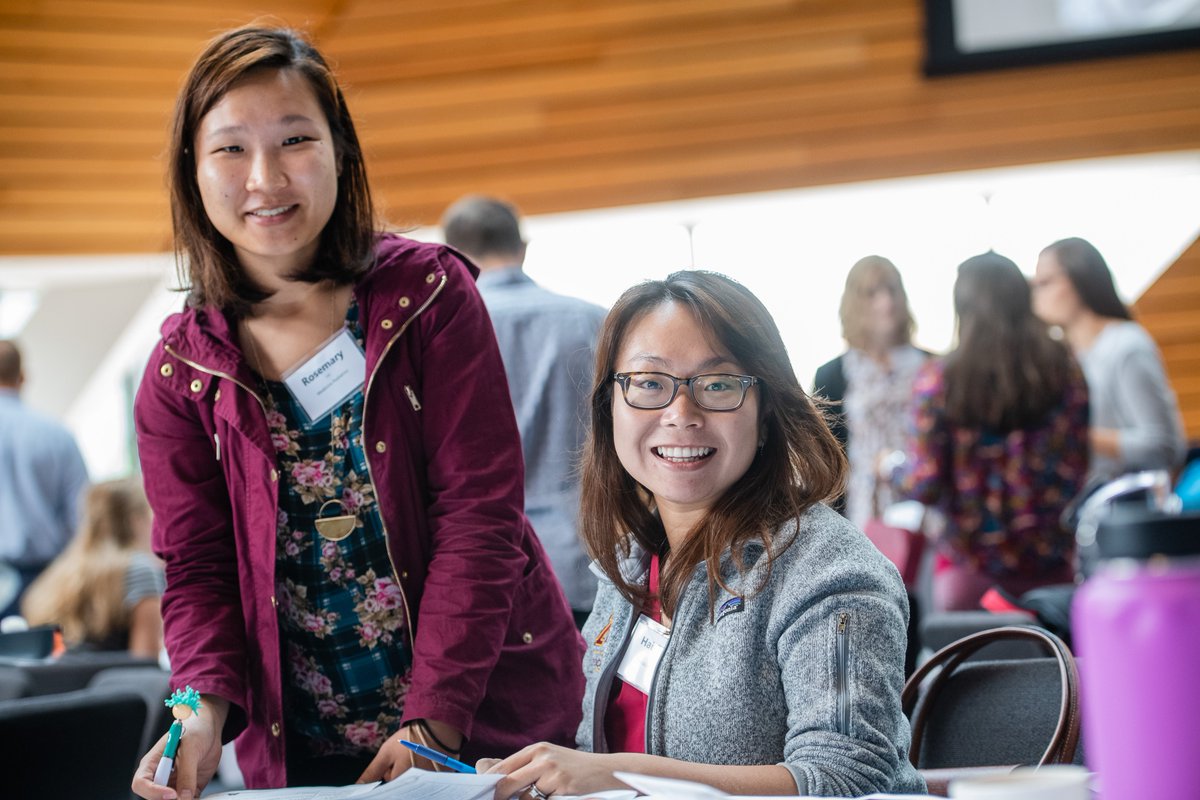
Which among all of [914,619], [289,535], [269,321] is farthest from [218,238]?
[914,619]

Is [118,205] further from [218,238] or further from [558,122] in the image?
[218,238]

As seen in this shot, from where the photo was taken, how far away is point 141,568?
427 cm

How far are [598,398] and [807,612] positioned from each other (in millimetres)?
458

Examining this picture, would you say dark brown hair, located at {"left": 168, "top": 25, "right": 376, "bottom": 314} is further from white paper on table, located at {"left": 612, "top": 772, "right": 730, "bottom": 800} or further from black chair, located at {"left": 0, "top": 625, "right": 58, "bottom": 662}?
black chair, located at {"left": 0, "top": 625, "right": 58, "bottom": 662}

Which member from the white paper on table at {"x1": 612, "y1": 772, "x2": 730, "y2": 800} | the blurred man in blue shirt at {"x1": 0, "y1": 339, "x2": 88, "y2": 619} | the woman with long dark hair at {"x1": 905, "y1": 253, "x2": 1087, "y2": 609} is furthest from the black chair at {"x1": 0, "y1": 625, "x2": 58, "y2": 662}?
the blurred man in blue shirt at {"x1": 0, "y1": 339, "x2": 88, "y2": 619}

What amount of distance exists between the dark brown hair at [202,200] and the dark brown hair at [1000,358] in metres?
1.70

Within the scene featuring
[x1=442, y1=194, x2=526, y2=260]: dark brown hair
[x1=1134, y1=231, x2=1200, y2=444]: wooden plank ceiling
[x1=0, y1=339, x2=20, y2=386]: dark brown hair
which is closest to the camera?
[x1=442, y1=194, x2=526, y2=260]: dark brown hair

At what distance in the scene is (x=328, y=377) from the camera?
1.64m

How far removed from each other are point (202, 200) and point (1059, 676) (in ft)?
4.02

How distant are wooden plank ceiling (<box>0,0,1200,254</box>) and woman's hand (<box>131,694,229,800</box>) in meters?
5.40

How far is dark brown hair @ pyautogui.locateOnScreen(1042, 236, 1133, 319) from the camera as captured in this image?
3.41m

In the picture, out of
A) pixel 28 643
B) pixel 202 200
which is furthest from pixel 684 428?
pixel 28 643

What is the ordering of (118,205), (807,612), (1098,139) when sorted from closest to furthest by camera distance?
(807,612)
(1098,139)
(118,205)

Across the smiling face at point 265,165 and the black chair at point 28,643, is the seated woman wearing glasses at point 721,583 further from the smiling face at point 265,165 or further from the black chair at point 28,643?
the black chair at point 28,643
